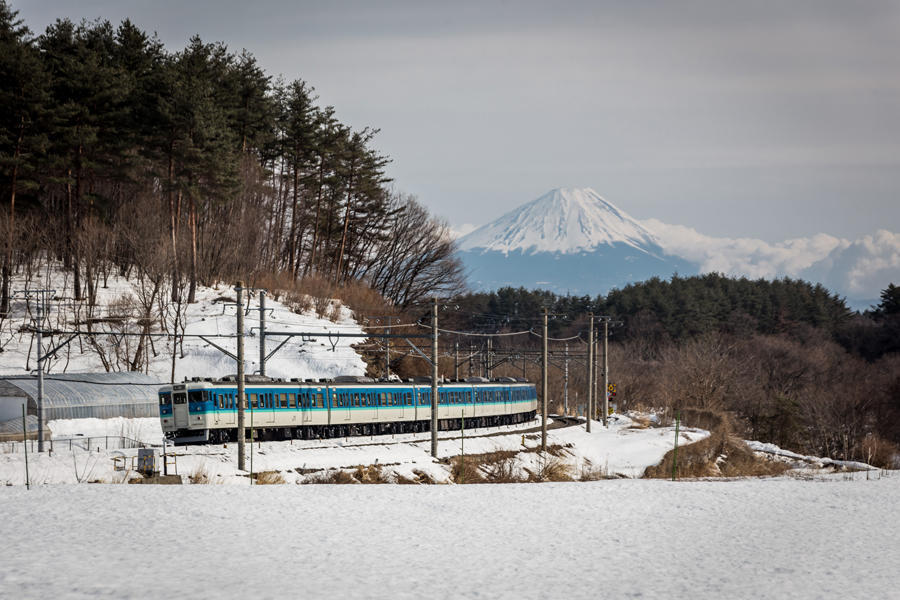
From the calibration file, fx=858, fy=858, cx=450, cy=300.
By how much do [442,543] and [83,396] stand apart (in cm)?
3306

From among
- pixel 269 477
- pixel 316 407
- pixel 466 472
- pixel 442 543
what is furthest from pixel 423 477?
pixel 442 543

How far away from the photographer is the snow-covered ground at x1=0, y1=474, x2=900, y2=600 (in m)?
10.6

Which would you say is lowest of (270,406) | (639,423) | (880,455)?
(639,423)

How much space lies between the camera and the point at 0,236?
5194 cm

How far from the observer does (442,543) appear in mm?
13688

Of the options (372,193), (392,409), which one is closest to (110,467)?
(392,409)

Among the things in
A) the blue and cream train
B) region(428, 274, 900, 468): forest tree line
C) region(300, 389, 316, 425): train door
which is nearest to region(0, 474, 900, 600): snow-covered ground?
the blue and cream train

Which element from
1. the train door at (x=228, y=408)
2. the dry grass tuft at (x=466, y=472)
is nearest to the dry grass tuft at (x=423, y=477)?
the dry grass tuft at (x=466, y=472)

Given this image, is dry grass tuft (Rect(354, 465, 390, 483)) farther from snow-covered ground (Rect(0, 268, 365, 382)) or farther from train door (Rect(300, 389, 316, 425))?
snow-covered ground (Rect(0, 268, 365, 382))

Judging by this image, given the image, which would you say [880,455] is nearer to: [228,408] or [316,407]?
[316,407]

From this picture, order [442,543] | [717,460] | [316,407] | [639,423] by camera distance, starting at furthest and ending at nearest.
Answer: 1. [639,423]
2. [717,460]
3. [316,407]
4. [442,543]

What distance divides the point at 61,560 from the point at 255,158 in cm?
6395

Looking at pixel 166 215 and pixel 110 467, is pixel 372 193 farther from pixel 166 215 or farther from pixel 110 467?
pixel 110 467

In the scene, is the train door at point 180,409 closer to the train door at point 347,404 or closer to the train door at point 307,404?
the train door at point 307,404
